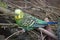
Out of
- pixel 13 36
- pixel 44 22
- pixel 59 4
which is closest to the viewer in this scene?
pixel 44 22

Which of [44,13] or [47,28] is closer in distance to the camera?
[47,28]

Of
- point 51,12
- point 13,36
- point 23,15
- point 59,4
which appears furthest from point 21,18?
point 59,4

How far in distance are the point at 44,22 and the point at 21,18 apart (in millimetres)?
189

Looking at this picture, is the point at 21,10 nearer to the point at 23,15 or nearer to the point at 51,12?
the point at 23,15

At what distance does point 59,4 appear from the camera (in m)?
2.08

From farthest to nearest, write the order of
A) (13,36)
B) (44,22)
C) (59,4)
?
(59,4) < (13,36) < (44,22)

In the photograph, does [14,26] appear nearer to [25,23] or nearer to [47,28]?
[25,23]

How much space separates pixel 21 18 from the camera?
1.61 meters

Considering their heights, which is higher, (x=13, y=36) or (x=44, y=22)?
(x=44, y=22)

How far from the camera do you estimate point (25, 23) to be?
158 cm

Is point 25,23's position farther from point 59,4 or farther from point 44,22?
point 59,4

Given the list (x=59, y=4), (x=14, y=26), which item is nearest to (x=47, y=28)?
(x=14, y=26)

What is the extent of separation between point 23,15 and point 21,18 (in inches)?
1.2

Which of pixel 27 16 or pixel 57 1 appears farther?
pixel 57 1
